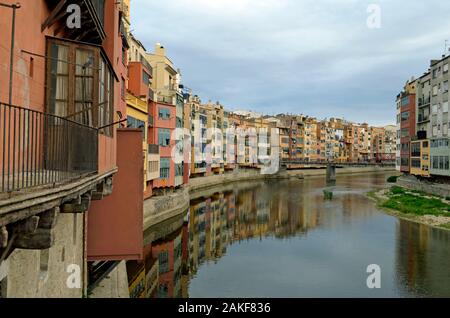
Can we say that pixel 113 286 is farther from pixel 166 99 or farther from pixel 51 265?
pixel 166 99

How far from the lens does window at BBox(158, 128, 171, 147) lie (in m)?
42.1

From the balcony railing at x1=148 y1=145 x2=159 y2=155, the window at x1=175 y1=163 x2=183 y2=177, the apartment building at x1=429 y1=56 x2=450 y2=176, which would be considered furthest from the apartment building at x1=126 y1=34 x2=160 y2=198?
the apartment building at x1=429 y1=56 x2=450 y2=176

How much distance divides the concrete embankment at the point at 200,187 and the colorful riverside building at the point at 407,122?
31.3 metres

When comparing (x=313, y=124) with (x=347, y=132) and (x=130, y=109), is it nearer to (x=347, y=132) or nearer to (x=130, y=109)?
(x=347, y=132)

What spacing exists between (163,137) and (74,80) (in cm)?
3390

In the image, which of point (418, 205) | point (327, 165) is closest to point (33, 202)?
point (418, 205)

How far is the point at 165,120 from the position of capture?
140 feet

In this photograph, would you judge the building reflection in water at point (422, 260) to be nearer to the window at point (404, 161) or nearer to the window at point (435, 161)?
the window at point (435, 161)

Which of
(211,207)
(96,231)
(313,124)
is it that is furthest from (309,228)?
(313,124)

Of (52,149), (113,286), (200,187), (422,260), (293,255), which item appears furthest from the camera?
(200,187)

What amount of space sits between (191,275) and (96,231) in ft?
45.6

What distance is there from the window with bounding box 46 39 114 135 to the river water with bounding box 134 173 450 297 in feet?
50.0

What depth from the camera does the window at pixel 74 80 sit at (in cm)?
881

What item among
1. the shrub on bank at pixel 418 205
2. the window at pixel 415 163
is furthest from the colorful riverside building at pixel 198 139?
the window at pixel 415 163
